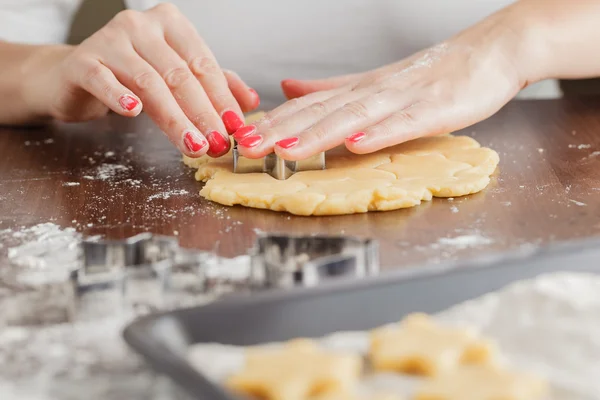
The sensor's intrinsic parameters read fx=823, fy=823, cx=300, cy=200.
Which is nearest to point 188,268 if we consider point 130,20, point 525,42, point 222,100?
point 222,100

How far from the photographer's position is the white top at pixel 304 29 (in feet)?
6.16

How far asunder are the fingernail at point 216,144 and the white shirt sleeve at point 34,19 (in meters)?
0.92

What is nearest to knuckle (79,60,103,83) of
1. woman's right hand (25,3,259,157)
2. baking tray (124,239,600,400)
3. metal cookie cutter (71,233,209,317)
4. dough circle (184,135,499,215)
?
woman's right hand (25,3,259,157)

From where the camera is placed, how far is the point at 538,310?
766mm

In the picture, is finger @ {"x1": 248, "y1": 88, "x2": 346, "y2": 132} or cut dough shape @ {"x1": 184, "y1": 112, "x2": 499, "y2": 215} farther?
finger @ {"x1": 248, "y1": 88, "x2": 346, "y2": 132}

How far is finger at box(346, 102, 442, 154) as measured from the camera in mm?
1220

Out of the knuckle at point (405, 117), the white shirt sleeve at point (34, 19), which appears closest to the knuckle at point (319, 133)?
the knuckle at point (405, 117)

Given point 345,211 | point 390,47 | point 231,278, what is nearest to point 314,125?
point 345,211

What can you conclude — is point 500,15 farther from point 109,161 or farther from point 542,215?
point 109,161

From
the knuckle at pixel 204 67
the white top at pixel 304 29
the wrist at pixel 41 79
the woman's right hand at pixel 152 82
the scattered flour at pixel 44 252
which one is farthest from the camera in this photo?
the white top at pixel 304 29

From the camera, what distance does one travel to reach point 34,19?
201cm

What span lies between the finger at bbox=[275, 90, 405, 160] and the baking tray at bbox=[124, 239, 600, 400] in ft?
1.54

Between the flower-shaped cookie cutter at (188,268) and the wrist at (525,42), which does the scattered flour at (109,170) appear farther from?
the wrist at (525,42)

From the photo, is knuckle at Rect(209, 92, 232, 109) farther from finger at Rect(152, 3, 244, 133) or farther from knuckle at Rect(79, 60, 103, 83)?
knuckle at Rect(79, 60, 103, 83)
